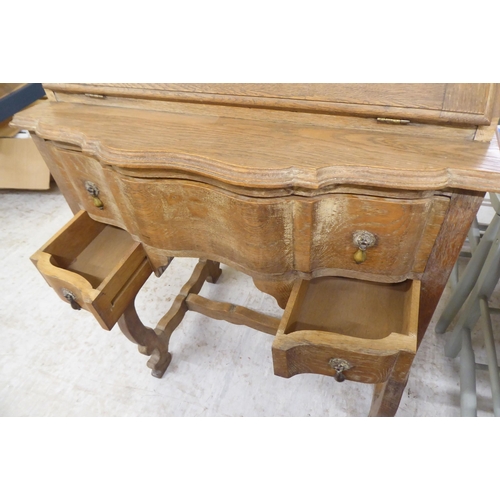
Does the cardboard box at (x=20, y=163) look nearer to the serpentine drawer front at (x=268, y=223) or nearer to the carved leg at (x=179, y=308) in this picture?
the carved leg at (x=179, y=308)

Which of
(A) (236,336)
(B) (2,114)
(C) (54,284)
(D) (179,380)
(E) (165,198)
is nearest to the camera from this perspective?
Result: (E) (165,198)

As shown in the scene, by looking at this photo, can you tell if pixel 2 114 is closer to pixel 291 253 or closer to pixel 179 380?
pixel 179 380

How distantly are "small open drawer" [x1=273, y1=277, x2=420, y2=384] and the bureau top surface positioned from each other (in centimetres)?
33

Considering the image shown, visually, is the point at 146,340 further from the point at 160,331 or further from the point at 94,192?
the point at 94,192

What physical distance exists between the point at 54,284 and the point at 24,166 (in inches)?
71.3

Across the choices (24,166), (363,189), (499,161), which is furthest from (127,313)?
(24,166)

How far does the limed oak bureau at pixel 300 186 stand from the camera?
29.7 inches

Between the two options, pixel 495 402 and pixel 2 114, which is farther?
pixel 2 114

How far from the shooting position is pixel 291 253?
3.07 feet

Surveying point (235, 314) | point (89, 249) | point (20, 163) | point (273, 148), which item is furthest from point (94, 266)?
point (20, 163)

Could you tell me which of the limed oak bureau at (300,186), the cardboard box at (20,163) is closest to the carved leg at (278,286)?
the limed oak bureau at (300,186)

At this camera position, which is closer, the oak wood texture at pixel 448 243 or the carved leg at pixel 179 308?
the oak wood texture at pixel 448 243

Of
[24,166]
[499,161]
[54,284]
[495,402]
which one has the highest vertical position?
[499,161]

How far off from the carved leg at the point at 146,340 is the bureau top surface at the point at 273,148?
57cm
